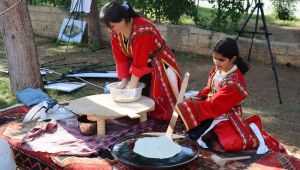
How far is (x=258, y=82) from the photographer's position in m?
5.97

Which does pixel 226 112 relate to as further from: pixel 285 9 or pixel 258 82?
pixel 285 9

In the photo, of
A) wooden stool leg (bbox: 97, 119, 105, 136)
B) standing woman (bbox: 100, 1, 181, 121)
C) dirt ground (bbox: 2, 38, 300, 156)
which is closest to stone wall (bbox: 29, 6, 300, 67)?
dirt ground (bbox: 2, 38, 300, 156)

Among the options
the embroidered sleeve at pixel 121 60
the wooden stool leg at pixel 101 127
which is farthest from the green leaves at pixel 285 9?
the wooden stool leg at pixel 101 127

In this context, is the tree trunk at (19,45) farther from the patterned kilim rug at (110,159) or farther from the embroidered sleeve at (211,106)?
the embroidered sleeve at (211,106)

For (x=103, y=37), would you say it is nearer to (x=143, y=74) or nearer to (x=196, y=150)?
(x=143, y=74)

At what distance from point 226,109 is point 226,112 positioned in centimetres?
10

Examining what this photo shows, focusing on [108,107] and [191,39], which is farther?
[191,39]

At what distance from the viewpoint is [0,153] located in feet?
9.15

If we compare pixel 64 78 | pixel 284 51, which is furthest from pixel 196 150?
pixel 284 51

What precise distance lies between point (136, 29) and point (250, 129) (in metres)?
1.24

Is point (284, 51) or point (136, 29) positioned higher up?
point (136, 29)

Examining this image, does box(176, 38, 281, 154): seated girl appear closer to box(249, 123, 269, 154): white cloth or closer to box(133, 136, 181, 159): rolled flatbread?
box(249, 123, 269, 154): white cloth

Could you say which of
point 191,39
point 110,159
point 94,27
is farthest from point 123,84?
point 94,27

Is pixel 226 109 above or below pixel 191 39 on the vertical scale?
below
